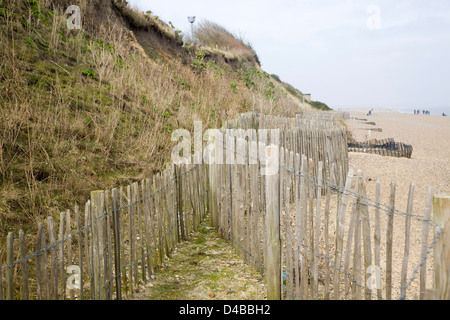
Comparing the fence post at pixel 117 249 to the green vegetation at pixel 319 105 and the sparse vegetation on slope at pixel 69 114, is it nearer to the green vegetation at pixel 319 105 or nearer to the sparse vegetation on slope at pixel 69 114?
the sparse vegetation on slope at pixel 69 114

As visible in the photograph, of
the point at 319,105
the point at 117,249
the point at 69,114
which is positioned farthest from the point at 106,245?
the point at 319,105

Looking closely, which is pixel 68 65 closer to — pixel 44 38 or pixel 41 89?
pixel 44 38

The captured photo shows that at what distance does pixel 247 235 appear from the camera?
13.1ft

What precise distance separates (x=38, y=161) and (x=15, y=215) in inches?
42.3

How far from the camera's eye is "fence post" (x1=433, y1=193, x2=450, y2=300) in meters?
1.78

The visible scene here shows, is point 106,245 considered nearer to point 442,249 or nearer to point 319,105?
point 442,249

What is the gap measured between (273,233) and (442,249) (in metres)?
1.54

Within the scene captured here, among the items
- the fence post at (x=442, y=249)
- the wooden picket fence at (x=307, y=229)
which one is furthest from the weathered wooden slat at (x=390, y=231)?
the fence post at (x=442, y=249)

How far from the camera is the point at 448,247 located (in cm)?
177

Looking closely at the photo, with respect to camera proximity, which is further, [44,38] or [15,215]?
[44,38]

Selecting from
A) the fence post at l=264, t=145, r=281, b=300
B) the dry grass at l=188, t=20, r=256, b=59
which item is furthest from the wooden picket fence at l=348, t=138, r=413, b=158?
the dry grass at l=188, t=20, r=256, b=59

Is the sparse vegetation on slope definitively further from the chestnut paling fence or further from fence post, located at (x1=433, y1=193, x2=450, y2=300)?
fence post, located at (x1=433, y1=193, x2=450, y2=300)
